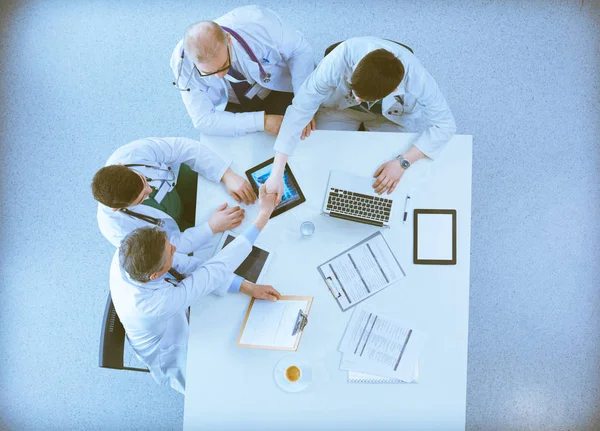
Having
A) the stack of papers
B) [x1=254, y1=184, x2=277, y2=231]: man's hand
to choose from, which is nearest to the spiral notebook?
the stack of papers

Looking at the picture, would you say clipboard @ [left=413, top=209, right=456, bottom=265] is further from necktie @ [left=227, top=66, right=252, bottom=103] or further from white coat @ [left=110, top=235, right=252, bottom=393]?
necktie @ [left=227, top=66, right=252, bottom=103]

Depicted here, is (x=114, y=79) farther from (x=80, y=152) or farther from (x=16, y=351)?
(x=16, y=351)

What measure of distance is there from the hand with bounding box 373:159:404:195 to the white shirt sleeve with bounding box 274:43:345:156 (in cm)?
34

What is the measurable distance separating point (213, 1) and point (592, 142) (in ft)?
7.01

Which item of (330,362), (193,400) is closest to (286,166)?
(330,362)

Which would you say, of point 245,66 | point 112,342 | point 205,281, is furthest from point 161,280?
point 245,66

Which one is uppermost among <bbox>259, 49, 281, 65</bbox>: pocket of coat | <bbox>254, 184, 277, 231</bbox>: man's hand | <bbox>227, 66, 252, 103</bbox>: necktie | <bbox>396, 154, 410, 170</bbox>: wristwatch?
<bbox>259, 49, 281, 65</bbox>: pocket of coat

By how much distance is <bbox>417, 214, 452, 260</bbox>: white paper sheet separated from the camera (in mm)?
1781

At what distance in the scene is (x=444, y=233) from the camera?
1.79 meters

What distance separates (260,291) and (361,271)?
1.23 ft

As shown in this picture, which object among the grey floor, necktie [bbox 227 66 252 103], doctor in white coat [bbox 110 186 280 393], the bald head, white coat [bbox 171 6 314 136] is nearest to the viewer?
doctor in white coat [bbox 110 186 280 393]

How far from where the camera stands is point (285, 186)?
1.85m

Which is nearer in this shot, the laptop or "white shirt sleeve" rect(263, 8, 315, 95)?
the laptop

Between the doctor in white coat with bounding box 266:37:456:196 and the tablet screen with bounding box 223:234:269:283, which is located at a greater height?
the doctor in white coat with bounding box 266:37:456:196
